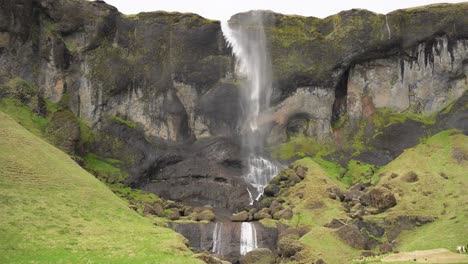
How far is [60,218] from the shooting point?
144 feet

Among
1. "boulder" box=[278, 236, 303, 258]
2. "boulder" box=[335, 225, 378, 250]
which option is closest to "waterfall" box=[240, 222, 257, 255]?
"boulder" box=[278, 236, 303, 258]

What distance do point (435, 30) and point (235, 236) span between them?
163 ft

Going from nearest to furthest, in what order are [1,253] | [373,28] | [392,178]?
[1,253] < [392,178] < [373,28]

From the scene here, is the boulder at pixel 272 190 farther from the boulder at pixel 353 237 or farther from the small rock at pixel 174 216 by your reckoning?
the boulder at pixel 353 237

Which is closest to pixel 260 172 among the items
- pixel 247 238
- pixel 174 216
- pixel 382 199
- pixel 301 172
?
pixel 301 172

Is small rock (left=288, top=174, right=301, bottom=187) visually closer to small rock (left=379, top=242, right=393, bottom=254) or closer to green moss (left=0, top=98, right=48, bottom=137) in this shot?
small rock (left=379, top=242, right=393, bottom=254)

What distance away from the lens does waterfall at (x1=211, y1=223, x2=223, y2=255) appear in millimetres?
58375

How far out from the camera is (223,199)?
74.1 metres

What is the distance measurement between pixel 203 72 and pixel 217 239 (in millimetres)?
35224

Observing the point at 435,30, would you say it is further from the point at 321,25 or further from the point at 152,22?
the point at 152,22

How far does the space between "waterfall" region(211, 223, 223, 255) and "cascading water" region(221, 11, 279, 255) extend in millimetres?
23055

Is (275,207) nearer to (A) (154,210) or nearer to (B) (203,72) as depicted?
(A) (154,210)

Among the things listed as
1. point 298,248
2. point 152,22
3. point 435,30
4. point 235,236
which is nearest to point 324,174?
point 235,236

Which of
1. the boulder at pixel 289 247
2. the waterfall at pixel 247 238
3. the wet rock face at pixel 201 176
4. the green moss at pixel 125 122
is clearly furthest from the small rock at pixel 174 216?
the green moss at pixel 125 122
